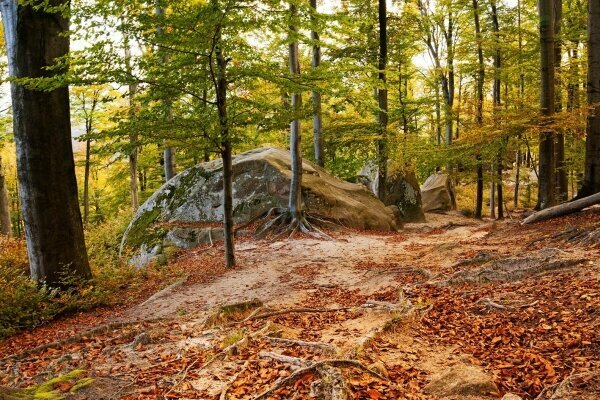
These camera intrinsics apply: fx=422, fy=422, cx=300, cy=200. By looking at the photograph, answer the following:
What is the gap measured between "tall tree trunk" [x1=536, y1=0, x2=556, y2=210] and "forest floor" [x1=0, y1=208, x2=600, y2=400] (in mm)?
3757

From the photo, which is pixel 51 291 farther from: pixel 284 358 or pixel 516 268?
pixel 516 268

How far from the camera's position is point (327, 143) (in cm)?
1816

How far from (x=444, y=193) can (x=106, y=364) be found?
2209 centimetres

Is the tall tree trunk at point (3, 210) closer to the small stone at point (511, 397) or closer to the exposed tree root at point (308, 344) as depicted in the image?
the exposed tree root at point (308, 344)

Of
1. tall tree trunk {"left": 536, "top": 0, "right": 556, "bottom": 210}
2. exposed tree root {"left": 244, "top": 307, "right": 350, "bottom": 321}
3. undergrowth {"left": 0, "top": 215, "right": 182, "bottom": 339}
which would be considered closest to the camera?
exposed tree root {"left": 244, "top": 307, "right": 350, "bottom": 321}

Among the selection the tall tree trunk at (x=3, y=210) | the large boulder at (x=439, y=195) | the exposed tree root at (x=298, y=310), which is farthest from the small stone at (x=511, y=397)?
the large boulder at (x=439, y=195)

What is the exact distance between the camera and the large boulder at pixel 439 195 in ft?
77.1

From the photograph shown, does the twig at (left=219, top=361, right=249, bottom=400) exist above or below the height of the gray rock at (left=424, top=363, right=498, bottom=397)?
below

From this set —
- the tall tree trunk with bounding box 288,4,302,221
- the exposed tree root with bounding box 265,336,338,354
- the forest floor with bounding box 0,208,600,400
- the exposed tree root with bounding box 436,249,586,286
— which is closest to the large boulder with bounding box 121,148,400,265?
the tall tree trunk with bounding box 288,4,302,221

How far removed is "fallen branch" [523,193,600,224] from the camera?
853 centimetres

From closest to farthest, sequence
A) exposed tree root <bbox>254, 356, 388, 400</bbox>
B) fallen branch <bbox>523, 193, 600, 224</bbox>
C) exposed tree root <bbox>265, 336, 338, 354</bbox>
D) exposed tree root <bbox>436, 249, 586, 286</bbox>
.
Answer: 1. exposed tree root <bbox>254, 356, 388, 400</bbox>
2. exposed tree root <bbox>265, 336, 338, 354</bbox>
3. exposed tree root <bbox>436, 249, 586, 286</bbox>
4. fallen branch <bbox>523, 193, 600, 224</bbox>

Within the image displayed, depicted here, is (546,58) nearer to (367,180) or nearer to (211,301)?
(211,301)

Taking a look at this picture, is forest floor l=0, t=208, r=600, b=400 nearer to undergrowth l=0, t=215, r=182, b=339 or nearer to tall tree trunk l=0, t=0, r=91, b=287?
undergrowth l=0, t=215, r=182, b=339

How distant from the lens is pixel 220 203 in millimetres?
14109
